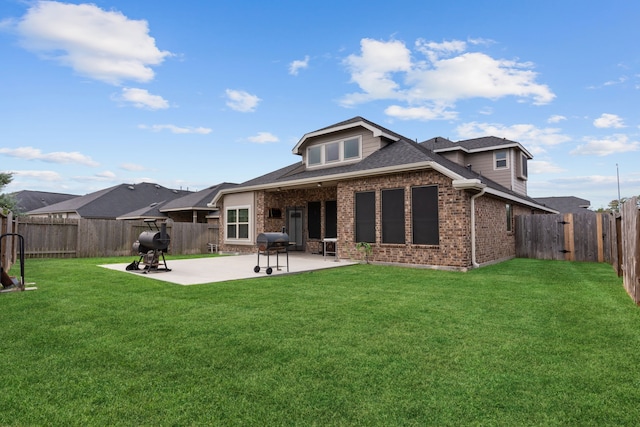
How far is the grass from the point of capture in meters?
2.30

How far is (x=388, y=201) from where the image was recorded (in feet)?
36.1

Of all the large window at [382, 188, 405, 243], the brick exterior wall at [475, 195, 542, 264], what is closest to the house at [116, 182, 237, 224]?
the large window at [382, 188, 405, 243]

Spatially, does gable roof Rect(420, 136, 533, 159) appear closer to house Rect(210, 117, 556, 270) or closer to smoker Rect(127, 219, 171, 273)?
house Rect(210, 117, 556, 270)

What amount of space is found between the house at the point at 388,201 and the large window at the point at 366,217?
0.11ft

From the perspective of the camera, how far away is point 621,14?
10648 mm

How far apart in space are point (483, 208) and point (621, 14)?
7335mm

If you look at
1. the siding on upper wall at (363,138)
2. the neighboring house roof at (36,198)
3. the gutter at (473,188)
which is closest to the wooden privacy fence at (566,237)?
the gutter at (473,188)

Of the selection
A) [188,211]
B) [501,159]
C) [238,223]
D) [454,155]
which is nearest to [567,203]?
[501,159]

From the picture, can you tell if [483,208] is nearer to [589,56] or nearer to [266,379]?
[589,56]

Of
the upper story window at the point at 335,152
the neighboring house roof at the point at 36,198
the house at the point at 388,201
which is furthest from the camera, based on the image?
the neighboring house roof at the point at 36,198

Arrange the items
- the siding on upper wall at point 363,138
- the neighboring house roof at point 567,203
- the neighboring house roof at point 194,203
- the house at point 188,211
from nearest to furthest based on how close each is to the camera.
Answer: the siding on upper wall at point 363,138 < the neighboring house roof at point 194,203 < the house at point 188,211 < the neighboring house roof at point 567,203

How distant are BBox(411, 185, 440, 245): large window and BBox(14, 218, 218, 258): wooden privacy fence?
12.4m

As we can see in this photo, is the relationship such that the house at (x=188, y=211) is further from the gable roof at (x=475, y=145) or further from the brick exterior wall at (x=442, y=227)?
the gable roof at (x=475, y=145)

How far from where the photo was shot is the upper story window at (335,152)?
13947mm
